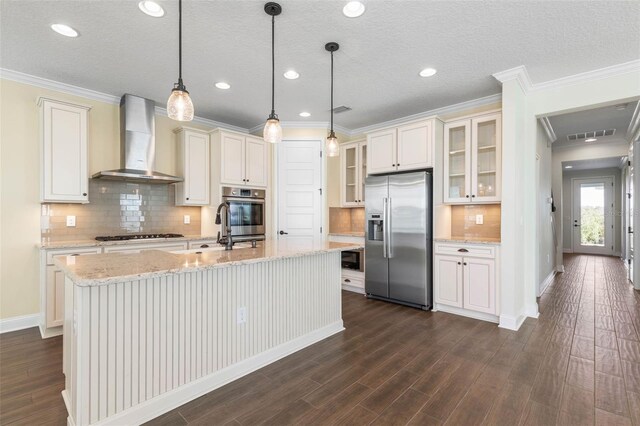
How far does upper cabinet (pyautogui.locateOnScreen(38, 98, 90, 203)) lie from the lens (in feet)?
10.7

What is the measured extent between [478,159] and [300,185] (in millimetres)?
2564

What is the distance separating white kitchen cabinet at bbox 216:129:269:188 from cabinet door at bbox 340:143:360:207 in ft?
4.17

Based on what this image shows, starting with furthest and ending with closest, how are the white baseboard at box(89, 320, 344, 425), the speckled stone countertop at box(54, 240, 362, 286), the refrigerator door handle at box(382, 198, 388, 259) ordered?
1. the refrigerator door handle at box(382, 198, 388, 259)
2. the white baseboard at box(89, 320, 344, 425)
3. the speckled stone countertop at box(54, 240, 362, 286)

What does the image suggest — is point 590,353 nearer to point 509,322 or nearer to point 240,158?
point 509,322

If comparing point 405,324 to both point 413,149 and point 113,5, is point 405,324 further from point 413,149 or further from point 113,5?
point 113,5

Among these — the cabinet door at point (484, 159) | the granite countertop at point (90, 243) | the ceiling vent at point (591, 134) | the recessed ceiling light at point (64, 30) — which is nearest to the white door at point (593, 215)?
the ceiling vent at point (591, 134)

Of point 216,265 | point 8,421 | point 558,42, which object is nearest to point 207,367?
point 216,265

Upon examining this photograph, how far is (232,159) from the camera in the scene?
14.8ft

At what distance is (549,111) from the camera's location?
139 inches

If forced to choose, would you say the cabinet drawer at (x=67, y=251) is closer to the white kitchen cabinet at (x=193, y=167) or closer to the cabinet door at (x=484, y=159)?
the white kitchen cabinet at (x=193, y=167)

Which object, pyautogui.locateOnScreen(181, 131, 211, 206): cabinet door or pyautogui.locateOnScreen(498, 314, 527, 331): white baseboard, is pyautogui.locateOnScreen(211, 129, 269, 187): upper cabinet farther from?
pyautogui.locateOnScreen(498, 314, 527, 331): white baseboard

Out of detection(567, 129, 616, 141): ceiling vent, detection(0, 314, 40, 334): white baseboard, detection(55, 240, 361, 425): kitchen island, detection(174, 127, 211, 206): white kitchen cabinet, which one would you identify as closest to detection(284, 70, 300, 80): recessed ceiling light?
detection(174, 127, 211, 206): white kitchen cabinet

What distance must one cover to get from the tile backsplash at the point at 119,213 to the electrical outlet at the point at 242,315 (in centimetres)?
255

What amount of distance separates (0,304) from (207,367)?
271 centimetres
